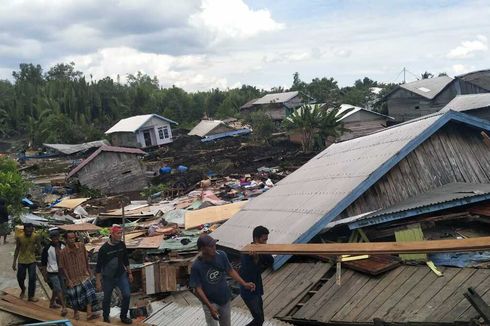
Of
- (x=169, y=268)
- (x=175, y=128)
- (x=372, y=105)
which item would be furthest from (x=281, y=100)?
(x=169, y=268)

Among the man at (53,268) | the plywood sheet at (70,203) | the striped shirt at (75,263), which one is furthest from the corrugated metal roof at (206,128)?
the striped shirt at (75,263)

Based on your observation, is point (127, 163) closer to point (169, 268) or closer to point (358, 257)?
point (169, 268)

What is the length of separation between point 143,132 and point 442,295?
3989 centimetres

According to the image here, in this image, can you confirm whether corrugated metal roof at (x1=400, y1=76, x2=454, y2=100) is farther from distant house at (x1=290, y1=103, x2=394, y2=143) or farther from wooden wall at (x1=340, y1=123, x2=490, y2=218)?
wooden wall at (x1=340, y1=123, x2=490, y2=218)

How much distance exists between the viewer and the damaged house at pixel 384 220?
5.31 m

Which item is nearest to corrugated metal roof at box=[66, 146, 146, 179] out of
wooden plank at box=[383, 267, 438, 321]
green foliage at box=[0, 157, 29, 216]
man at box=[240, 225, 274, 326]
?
green foliage at box=[0, 157, 29, 216]

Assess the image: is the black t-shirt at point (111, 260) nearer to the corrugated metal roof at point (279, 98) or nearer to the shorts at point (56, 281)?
the shorts at point (56, 281)

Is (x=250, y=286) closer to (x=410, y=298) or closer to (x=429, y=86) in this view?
(x=410, y=298)

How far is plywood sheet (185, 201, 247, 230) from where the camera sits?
13.2 meters

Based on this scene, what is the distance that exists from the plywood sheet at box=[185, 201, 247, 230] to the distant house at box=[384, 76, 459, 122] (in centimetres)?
2767

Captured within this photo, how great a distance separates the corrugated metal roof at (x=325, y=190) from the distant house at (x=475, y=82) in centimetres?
2831

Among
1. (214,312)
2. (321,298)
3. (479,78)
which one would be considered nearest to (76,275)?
(214,312)

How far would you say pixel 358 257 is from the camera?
20.9ft

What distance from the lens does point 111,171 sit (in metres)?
26.4
